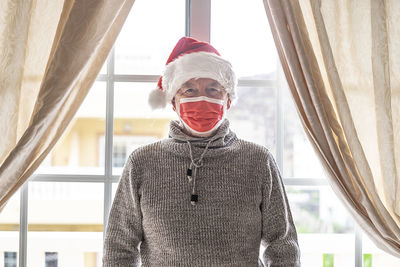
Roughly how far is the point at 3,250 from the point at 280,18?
4.73 ft

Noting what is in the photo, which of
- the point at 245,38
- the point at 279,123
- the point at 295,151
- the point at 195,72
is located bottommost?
the point at 295,151

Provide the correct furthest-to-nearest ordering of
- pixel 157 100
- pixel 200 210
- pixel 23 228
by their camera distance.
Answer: pixel 23 228 < pixel 157 100 < pixel 200 210

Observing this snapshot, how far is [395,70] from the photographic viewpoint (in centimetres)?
142

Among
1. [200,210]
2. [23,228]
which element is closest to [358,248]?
[200,210]

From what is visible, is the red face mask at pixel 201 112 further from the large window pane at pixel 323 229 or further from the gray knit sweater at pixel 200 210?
the large window pane at pixel 323 229

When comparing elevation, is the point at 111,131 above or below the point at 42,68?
below

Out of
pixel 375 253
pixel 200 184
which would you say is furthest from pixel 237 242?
pixel 375 253

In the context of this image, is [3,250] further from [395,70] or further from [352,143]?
[395,70]

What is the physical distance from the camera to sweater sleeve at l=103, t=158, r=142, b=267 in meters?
1.27

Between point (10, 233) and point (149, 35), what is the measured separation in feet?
3.31

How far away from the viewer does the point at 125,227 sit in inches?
50.9

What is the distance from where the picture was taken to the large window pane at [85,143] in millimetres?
1592

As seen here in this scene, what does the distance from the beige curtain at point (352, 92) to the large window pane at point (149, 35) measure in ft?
1.35

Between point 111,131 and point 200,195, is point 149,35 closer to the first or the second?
point 111,131
